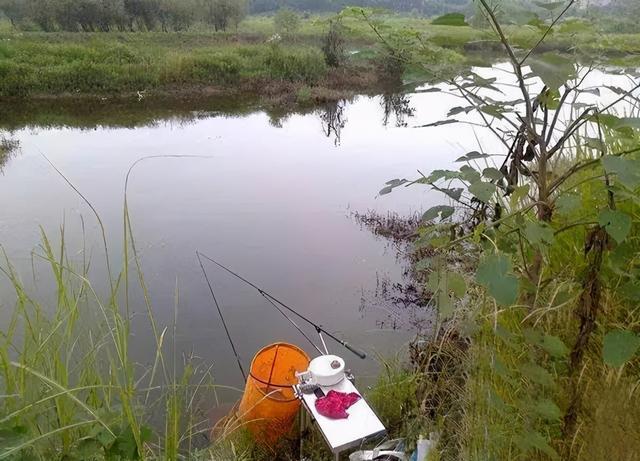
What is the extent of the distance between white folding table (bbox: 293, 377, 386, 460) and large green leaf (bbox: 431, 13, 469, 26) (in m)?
1.52

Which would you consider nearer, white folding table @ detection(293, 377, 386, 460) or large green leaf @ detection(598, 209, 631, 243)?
large green leaf @ detection(598, 209, 631, 243)

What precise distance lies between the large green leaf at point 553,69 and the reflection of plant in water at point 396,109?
338 inches

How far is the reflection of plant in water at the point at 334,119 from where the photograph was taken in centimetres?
877

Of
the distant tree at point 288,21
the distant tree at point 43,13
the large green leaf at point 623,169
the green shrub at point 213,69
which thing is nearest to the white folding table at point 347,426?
the large green leaf at point 623,169

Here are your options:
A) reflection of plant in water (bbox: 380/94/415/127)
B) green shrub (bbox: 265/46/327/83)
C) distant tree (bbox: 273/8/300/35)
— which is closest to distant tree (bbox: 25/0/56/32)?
distant tree (bbox: 273/8/300/35)

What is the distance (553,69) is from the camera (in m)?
0.92

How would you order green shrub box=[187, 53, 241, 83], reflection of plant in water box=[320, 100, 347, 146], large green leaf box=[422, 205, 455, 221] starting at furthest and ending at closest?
green shrub box=[187, 53, 241, 83] → reflection of plant in water box=[320, 100, 347, 146] → large green leaf box=[422, 205, 455, 221]

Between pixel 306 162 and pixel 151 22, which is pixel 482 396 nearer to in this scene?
pixel 306 162

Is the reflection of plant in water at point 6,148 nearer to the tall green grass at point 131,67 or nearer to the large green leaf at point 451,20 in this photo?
the tall green grass at point 131,67

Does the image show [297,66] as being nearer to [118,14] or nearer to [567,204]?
[118,14]

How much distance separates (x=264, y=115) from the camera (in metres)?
10.0

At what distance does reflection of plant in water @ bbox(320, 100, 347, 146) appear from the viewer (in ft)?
28.8

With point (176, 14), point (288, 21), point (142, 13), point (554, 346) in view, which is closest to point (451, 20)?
point (554, 346)

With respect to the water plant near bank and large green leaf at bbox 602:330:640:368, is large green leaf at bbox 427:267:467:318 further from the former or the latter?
large green leaf at bbox 602:330:640:368
